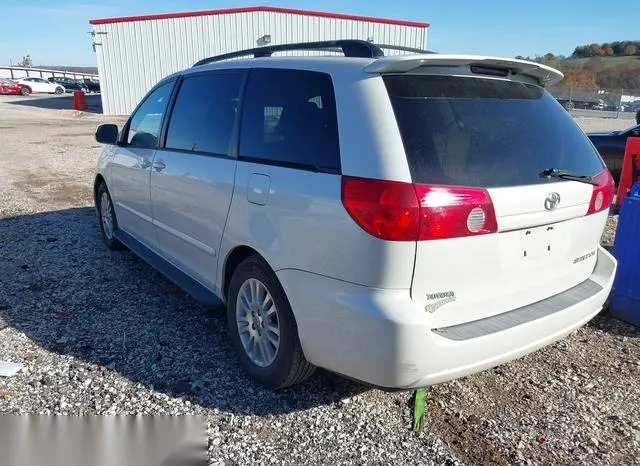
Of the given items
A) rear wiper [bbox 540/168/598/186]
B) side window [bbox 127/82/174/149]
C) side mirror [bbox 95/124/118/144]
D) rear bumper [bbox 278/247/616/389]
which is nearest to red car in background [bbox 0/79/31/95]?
side mirror [bbox 95/124/118/144]

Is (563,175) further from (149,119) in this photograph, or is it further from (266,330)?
(149,119)

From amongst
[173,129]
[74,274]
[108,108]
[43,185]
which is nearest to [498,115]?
[173,129]

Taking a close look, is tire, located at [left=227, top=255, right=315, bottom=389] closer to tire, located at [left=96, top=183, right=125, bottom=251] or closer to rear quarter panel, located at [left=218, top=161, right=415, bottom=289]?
rear quarter panel, located at [left=218, top=161, right=415, bottom=289]

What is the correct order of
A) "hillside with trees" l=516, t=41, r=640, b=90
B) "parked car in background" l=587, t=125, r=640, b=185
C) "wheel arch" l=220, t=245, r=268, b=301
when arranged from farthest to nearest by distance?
"hillside with trees" l=516, t=41, r=640, b=90
"parked car in background" l=587, t=125, r=640, b=185
"wheel arch" l=220, t=245, r=268, b=301

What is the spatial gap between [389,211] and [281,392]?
1392 millimetres

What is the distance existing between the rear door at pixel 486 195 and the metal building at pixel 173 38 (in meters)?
26.5

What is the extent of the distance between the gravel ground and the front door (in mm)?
579

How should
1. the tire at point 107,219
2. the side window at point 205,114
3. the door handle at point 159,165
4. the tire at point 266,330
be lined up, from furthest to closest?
the tire at point 107,219, the door handle at point 159,165, the side window at point 205,114, the tire at point 266,330

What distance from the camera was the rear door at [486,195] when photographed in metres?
2.42

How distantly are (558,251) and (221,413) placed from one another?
198 cm

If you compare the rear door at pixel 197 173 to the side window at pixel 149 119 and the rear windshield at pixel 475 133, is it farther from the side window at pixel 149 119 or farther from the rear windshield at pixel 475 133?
the rear windshield at pixel 475 133

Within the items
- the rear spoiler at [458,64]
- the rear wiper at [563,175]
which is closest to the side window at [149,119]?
the rear spoiler at [458,64]

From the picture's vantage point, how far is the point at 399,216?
2344 mm

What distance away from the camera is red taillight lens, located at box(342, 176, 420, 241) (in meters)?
2.34
